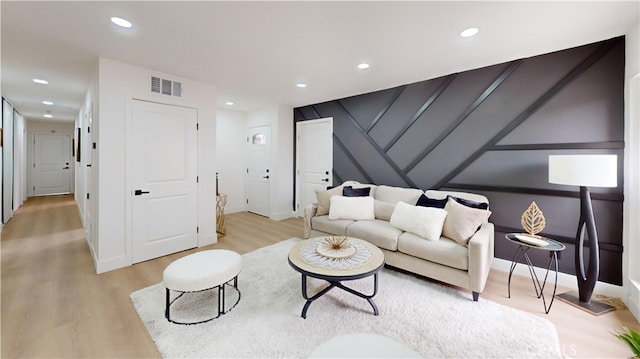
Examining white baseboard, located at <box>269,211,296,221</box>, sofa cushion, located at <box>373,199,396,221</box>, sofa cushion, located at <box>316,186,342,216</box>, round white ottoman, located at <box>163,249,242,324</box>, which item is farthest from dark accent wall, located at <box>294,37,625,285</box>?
round white ottoman, located at <box>163,249,242,324</box>

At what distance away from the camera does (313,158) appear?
5.32m

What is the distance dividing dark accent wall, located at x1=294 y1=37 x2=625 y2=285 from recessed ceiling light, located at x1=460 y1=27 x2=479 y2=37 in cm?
102

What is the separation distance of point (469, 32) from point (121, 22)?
10.1 ft

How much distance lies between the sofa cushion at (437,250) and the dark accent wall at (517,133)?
3.52 feet

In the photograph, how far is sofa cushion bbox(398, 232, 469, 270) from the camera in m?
2.39

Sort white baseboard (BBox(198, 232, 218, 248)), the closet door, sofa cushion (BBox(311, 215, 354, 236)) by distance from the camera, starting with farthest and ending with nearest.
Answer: the closet door, white baseboard (BBox(198, 232, 218, 248)), sofa cushion (BBox(311, 215, 354, 236))

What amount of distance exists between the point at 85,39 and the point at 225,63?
128 cm

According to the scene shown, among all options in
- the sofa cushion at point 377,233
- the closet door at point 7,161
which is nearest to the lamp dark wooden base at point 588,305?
the sofa cushion at point 377,233

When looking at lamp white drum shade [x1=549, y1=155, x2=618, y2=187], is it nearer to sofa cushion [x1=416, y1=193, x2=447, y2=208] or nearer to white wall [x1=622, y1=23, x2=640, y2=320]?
white wall [x1=622, y1=23, x2=640, y2=320]

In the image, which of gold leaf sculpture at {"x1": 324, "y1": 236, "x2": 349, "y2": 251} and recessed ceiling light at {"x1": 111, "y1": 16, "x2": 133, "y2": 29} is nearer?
recessed ceiling light at {"x1": 111, "y1": 16, "x2": 133, "y2": 29}

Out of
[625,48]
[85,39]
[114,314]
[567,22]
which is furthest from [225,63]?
[625,48]

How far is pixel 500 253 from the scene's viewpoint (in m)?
3.08

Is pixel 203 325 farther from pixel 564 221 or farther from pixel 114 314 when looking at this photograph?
pixel 564 221

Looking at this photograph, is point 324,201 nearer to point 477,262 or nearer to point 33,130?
point 477,262
